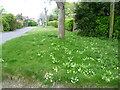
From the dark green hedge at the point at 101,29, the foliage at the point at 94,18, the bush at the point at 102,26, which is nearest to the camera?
the dark green hedge at the point at 101,29

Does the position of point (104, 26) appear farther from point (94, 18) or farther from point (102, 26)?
point (94, 18)

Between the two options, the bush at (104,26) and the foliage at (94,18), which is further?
the foliage at (94,18)

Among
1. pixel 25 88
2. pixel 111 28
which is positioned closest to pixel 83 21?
pixel 111 28

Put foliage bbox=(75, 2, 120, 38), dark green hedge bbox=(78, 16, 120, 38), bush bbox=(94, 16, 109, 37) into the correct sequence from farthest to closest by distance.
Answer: foliage bbox=(75, 2, 120, 38) < bush bbox=(94, 16, 109, 37) < dark green hedge bbox=(78, 16, 120, 38)

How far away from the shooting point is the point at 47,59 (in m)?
3.51

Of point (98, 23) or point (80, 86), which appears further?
point (98, 23)

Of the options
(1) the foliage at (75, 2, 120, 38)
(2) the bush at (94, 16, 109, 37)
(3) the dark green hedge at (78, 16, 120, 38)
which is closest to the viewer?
(3) the dark green hedge at (78, 16, 120, 38)

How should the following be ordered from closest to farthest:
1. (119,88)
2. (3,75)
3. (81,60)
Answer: (119,88) < (3,75) < (81,60)

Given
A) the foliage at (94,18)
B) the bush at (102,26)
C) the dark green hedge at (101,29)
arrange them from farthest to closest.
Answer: the foliage at (94,18)
the bush at (102,26)
the dark green hedge at (101,29)

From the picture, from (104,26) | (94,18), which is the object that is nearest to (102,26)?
(104,26)

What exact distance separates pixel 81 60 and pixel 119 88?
1.38 meters

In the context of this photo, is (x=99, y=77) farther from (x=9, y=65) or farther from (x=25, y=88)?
(x=9, y=65)

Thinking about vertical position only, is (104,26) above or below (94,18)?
below

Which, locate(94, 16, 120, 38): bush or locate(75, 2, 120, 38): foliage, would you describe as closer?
locate(94, 16, 120, 38): bush
